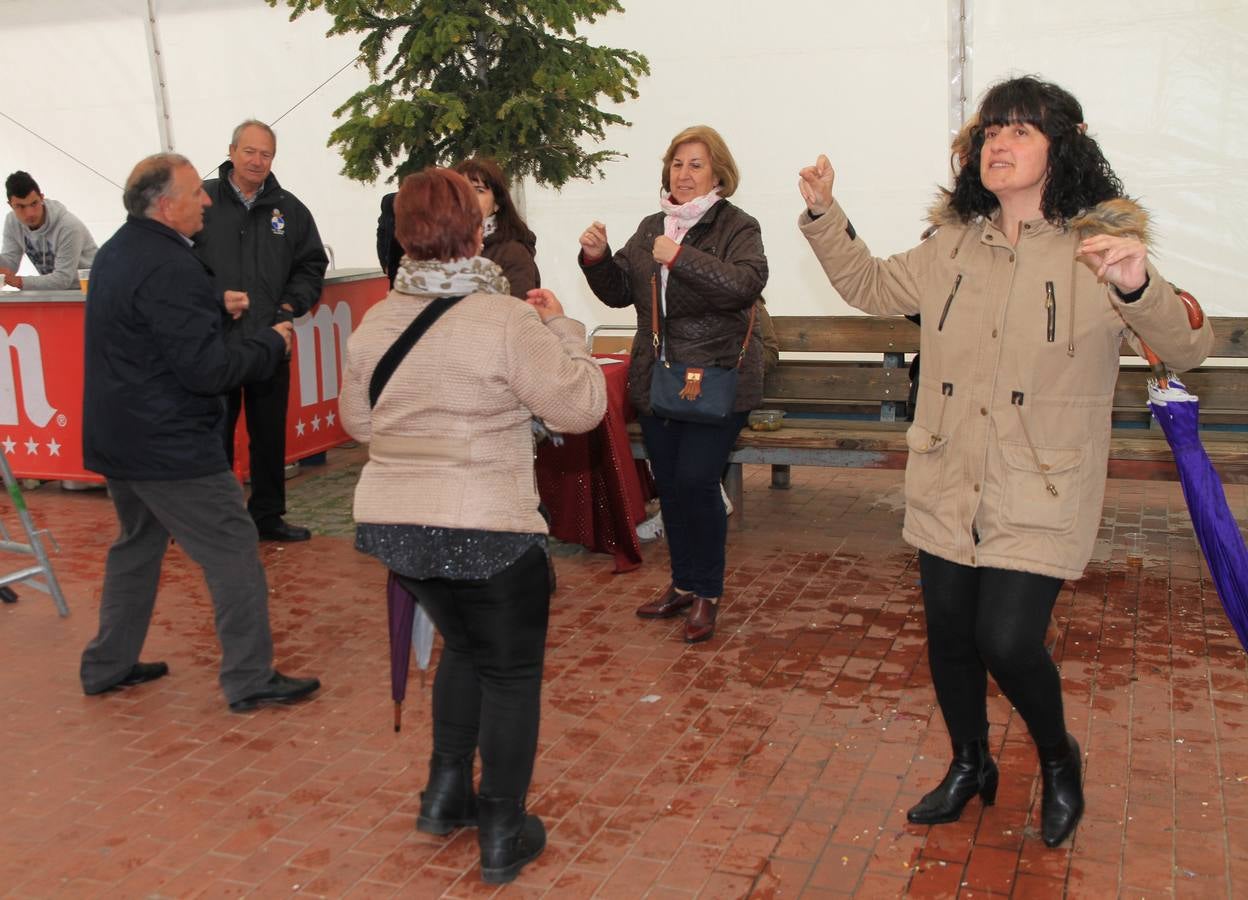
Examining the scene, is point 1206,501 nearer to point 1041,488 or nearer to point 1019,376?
point 1041,488

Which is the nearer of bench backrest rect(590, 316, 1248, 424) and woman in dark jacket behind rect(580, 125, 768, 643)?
woman in dark jacket behind rect(580, 125, 768, 643)

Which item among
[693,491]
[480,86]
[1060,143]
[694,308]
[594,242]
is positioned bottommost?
[693,491]

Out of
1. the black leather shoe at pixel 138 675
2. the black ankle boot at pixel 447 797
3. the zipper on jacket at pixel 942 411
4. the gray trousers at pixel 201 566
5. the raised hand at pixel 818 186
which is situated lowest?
the black leather shoe at pixel 138 675

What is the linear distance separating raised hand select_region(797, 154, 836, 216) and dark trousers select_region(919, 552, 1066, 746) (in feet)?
3.32

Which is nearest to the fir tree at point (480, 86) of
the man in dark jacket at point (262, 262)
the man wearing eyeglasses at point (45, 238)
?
the man in dark jacket at point (262, 262)

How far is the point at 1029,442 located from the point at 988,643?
0.54 metres

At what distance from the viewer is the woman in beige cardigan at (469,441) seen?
3373mm

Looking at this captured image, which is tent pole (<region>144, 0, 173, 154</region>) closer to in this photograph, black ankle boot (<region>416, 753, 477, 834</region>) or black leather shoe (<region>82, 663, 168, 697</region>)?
black leather shoe (<region>82, 663, 168, 697</region>)

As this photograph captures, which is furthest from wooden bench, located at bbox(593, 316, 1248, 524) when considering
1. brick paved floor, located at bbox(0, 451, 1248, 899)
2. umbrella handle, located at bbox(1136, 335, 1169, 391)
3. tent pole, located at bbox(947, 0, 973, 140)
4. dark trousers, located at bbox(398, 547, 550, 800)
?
dark trousers, located at bbox(398, 547, 550, 800)

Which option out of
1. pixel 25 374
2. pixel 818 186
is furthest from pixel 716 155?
pixel 25 374

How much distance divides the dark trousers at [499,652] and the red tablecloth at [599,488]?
9.76ft

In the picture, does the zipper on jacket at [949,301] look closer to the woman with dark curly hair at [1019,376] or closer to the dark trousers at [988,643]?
the woman with dark curly hair at [1019,376]

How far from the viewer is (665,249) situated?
4.95 meters

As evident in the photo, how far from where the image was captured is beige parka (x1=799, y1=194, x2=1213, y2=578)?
340cm
